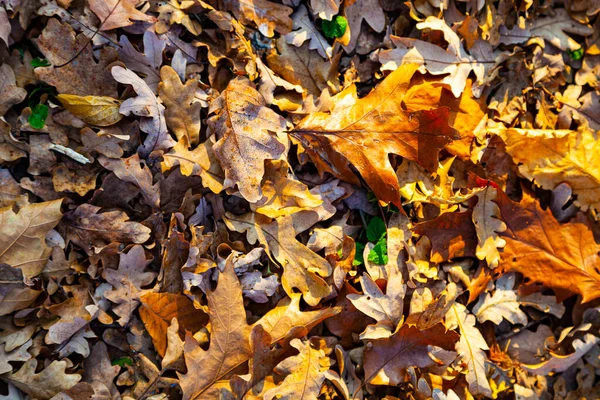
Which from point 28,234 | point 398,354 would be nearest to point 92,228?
point 28,234

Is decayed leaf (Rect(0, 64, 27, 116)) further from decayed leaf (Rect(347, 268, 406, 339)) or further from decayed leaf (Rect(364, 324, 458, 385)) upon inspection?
decayed leaf (Rect(364, 324, 458, 385))

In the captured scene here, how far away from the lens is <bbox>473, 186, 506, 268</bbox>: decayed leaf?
2.45m

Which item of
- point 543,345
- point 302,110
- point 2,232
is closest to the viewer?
point 2,232

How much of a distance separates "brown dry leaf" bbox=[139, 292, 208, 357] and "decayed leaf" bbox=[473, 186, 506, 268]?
1.50 meters

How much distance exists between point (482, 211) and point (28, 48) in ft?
7.78

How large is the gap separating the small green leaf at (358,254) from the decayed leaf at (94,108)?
4.29ft

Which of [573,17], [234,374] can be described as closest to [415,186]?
[234,374]

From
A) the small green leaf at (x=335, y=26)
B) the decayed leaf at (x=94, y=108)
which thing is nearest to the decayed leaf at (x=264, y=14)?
the small green leaf at (x=335, y=26)

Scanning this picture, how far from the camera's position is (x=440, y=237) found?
2434 mm

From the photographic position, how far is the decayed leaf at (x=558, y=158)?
8.40ft

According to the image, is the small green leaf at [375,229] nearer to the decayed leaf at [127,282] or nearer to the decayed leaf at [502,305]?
the decayed leaf at [502,305]

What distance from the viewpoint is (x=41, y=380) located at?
6.63ft

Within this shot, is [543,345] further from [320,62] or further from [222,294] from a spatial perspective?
[320,62]

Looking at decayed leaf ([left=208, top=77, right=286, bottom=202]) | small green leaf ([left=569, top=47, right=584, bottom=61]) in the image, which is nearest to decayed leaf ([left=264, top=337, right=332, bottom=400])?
decayed leaf ([left=208, top=77, right=286, bottom=202])
